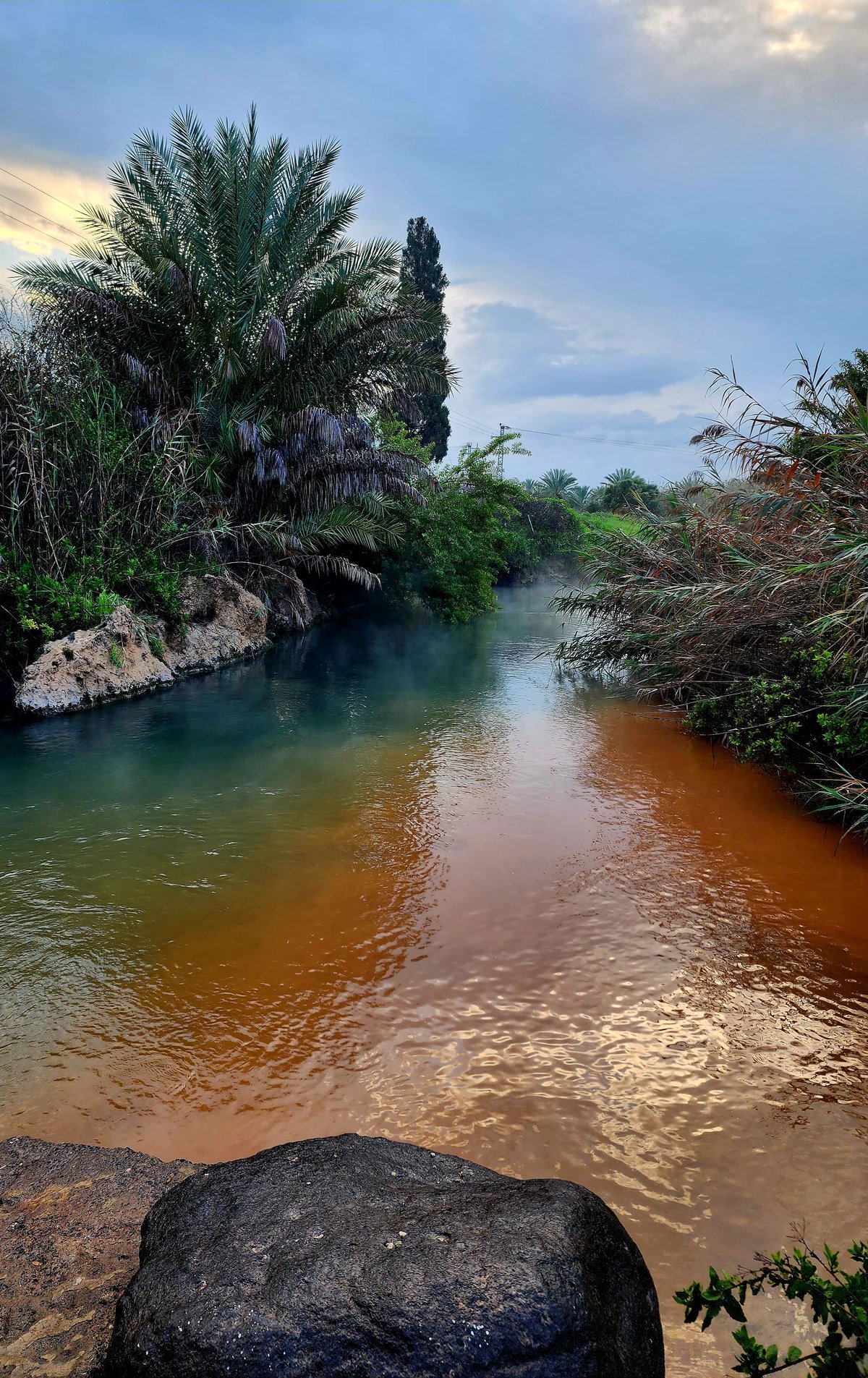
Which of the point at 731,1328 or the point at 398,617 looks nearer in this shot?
the point at 731,1328

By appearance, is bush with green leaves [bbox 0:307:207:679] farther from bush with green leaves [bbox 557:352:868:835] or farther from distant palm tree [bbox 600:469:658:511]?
distant palm tree [bbox 600:469:658:511]

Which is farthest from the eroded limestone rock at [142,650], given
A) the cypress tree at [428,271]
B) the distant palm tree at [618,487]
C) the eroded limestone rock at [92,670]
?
the distant palm tree at [618,487]

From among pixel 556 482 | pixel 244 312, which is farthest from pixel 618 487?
pixel 244 312

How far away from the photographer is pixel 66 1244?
221cm

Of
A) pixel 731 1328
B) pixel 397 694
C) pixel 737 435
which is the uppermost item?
pixel 737 435

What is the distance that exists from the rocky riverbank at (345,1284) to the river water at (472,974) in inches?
32.9

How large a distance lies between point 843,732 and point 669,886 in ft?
7.55

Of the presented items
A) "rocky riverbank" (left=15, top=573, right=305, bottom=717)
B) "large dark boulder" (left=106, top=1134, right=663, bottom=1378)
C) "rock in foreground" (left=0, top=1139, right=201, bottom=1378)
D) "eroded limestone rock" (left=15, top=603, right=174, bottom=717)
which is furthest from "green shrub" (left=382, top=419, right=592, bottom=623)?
"large dark boulder" (left=106, top=1134, right=663, bottom=1378)

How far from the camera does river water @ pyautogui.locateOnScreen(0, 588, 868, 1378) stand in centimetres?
302

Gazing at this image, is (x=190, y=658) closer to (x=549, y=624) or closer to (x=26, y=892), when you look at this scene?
(x=26, y=892)

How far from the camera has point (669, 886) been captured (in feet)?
17.4

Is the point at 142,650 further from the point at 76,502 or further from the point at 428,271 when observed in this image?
the point at 428,271

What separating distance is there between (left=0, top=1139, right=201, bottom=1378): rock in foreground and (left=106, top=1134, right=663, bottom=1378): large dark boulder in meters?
0.27

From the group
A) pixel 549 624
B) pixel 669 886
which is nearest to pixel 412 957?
pixel 669 886
